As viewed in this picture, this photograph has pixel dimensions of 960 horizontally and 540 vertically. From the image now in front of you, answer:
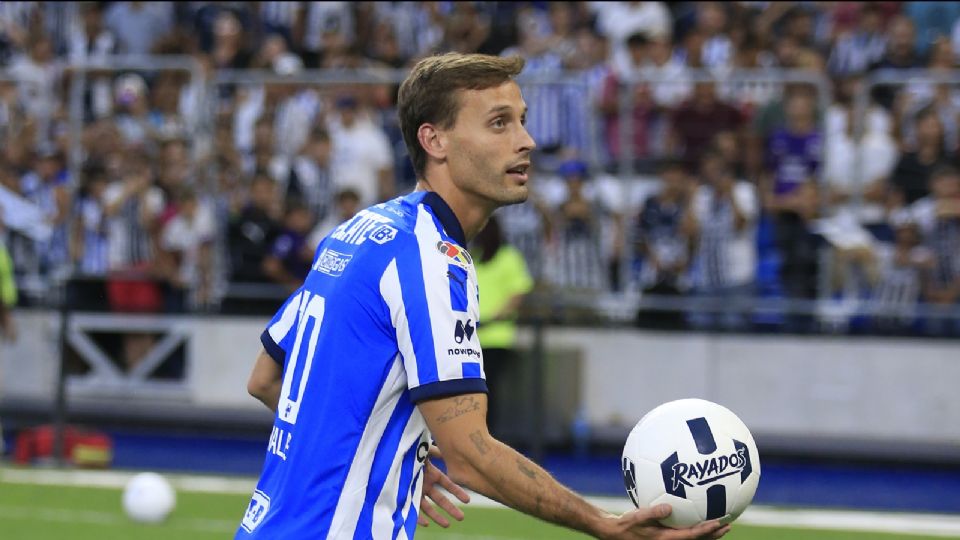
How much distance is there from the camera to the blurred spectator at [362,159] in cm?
1477

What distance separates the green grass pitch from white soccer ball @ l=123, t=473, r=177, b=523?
0.08 meters

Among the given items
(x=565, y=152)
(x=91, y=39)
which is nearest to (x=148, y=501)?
(x=565, y=152)

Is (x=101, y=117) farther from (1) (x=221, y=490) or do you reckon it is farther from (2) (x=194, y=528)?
(2) (x=194, y=528)

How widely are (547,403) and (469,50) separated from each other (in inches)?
152

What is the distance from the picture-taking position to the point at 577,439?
47.2ft

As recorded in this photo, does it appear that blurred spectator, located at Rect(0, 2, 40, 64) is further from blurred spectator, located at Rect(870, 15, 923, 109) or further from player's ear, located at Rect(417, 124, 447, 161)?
player's ear, located at Rect(417, 124, 447, 161)

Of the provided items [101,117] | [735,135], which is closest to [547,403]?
[735,135]

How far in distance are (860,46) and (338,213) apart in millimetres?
4977

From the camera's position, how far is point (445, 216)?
4.22 m

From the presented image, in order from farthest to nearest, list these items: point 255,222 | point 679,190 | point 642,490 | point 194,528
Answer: point 255,222, point 679,190, point 194,528, point 642,490

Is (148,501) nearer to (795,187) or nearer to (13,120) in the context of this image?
(795,187)

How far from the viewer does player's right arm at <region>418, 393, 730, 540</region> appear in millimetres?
3990

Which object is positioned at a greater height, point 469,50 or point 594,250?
point 469,50

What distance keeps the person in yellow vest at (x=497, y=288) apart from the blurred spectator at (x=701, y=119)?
1792 millimetres
